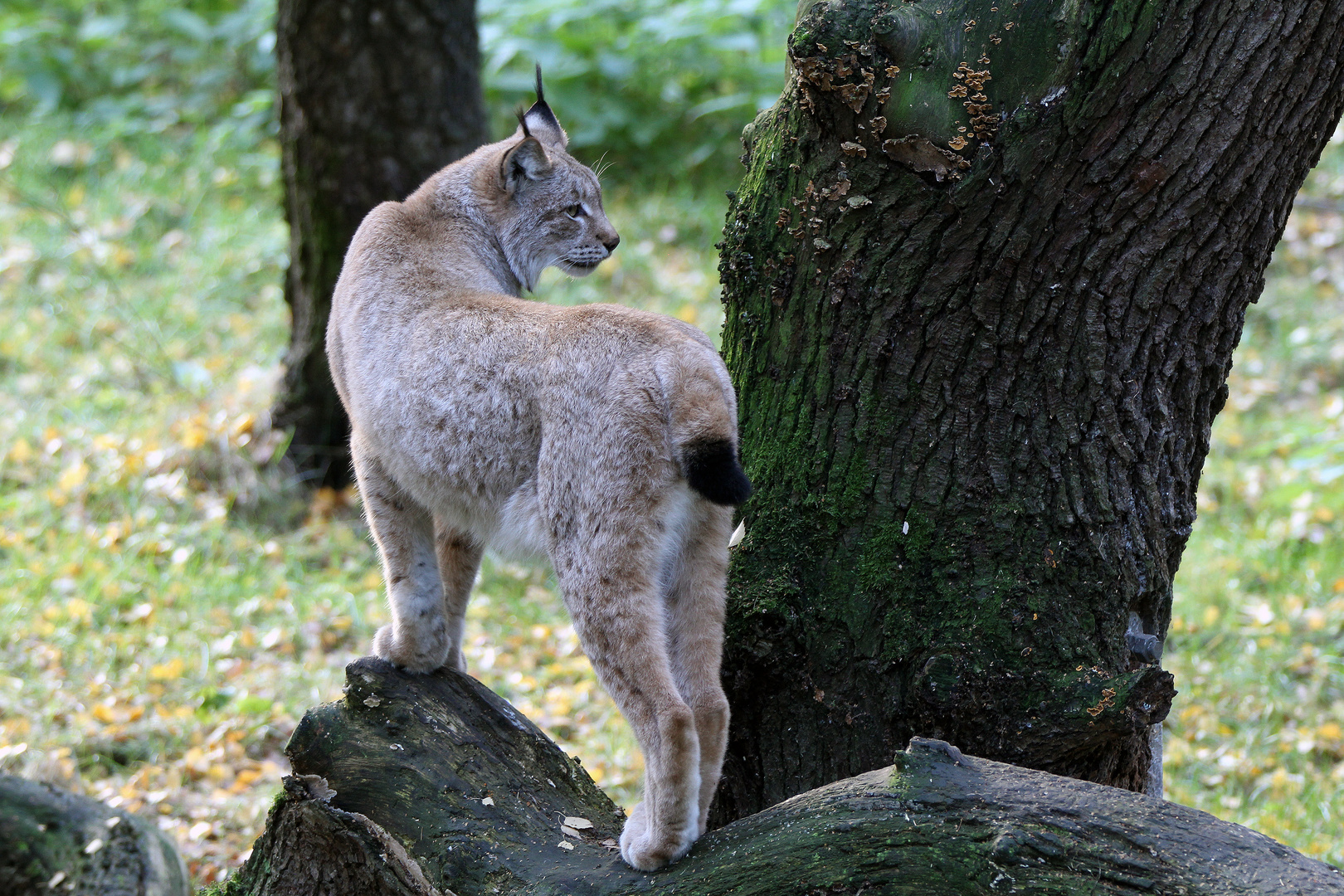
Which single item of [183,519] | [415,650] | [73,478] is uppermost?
[415,650]

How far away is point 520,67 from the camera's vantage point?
9.80 meters

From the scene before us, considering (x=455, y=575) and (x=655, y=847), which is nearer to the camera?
(x=655, y=847)

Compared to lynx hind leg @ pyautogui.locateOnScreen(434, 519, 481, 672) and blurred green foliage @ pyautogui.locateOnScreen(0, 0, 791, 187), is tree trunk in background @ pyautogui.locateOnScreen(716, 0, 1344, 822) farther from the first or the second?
blurred green foliage @ pyautogui.locateOnScreen(0, 0, 791, 187)

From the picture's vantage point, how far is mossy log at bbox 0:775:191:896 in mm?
3037

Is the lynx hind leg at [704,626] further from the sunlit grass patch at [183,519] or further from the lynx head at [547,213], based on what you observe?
the sunlit grass patch at [183,519]

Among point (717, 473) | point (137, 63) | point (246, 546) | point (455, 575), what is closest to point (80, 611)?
point (246, 546)

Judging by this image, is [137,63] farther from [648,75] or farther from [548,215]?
[548,215]

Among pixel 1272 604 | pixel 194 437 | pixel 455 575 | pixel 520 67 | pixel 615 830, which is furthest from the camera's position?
pixel 520 67

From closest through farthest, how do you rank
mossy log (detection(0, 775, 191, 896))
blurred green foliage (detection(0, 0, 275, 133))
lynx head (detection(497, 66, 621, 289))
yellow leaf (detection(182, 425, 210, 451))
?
mossy log (detection(0, 775, 191, 896))
lynx head (detection(497, 66, 621, 289))
yellow leaf (detection(182, 425, 210, 451))
blurred green foliage (detection(0, 0, 275, 133))

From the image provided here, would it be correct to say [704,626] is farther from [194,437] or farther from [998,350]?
[194,437]

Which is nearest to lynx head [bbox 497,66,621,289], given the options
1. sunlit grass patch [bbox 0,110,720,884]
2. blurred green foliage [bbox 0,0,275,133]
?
sunlit grass patch [bbox 0,110,720,884]

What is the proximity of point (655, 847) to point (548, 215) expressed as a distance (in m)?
2.07

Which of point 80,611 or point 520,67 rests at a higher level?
point 520,67

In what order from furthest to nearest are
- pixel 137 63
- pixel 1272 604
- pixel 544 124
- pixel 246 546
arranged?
pixel 137 63, pixel 246 546, pixel 1272 604, pixel 544 124
